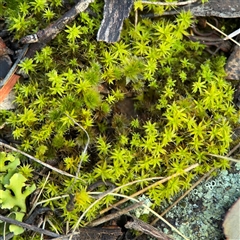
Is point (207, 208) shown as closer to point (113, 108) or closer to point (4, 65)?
point (113, 108)

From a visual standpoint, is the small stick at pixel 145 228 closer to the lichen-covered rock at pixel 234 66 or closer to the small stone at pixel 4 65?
the lichen-covered rock at pixel 234 66

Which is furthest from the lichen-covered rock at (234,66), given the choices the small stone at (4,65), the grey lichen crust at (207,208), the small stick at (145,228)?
the small stone at (4,65)

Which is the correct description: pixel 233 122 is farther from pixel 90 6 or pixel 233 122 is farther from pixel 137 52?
pixel 90 6

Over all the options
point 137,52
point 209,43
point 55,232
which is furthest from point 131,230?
point 209,43

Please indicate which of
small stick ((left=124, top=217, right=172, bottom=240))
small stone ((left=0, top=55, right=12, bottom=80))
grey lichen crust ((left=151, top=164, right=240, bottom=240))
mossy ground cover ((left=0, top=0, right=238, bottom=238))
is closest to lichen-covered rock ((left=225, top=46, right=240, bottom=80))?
mossy ground cover ((left=0, top=0, right=238, bottom=238))

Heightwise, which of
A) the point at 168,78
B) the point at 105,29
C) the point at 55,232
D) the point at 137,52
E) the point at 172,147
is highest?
the point at 105,29
